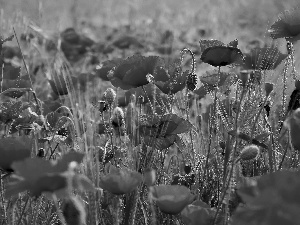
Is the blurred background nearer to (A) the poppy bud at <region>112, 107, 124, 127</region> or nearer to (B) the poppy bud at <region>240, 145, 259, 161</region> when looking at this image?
(A) the poppy bud at <region>112, 107, 124, 127</region>

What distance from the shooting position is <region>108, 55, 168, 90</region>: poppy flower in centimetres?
128

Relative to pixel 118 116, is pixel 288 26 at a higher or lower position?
higher

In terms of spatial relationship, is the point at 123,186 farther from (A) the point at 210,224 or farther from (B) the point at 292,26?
(B) the point at 292,26

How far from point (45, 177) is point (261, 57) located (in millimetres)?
623

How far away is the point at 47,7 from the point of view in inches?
249

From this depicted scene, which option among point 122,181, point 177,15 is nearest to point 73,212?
point 122,181

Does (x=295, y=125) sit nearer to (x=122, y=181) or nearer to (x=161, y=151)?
(x=122, y=181)

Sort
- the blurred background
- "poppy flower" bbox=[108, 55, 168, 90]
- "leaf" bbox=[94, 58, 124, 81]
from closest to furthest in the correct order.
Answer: "poppy flower" bbox=[108, 55, 168, 90]
"leaf" bbox=[94, 58, 124, 81]
the blurred background

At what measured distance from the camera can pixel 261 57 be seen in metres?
1.20

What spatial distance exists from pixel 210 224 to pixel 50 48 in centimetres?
224

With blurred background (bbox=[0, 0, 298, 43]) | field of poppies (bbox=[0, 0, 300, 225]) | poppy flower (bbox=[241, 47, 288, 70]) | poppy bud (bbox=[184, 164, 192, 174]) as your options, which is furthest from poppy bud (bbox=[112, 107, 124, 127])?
blurred background (bbox=[0, 0, 298, 43])

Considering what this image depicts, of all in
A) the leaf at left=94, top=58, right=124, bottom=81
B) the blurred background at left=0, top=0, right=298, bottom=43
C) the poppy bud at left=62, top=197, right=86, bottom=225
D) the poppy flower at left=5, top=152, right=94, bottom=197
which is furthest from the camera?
the blurred background at left=0, top=0, right=298, bottom=43

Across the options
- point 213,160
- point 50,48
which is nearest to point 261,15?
point 50,48

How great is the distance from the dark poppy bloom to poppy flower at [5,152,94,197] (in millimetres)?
645
